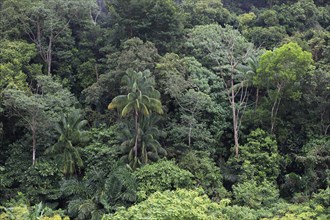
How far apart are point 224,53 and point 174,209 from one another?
48.6 feet

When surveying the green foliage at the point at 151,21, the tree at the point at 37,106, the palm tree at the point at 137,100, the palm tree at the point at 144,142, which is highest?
the green foliage at the point at 151,21

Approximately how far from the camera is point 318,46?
2673 cm

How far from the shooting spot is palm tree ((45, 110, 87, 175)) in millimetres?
22141

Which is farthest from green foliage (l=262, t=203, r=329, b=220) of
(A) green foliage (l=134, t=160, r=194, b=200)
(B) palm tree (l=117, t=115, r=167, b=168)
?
(B) palm tree (l=117, t=115, r=167, b=168)

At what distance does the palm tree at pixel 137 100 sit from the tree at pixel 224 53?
5.88 meters

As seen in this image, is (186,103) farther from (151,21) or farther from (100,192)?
(151,21)

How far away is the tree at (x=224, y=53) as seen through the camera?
1022 inches

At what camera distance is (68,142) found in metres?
22.2

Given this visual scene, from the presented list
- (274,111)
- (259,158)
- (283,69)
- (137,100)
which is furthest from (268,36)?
(137,100)

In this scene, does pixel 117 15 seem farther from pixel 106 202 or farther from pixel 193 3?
pixel 106 202

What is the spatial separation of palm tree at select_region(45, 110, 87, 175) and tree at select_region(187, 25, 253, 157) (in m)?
9.73

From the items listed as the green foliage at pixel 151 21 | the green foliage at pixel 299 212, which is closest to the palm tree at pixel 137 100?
the green foliage at pixel 151 21

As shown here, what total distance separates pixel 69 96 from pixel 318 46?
1714 cm

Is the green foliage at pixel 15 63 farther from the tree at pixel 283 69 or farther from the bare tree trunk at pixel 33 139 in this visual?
the tree at pixel 283 69
